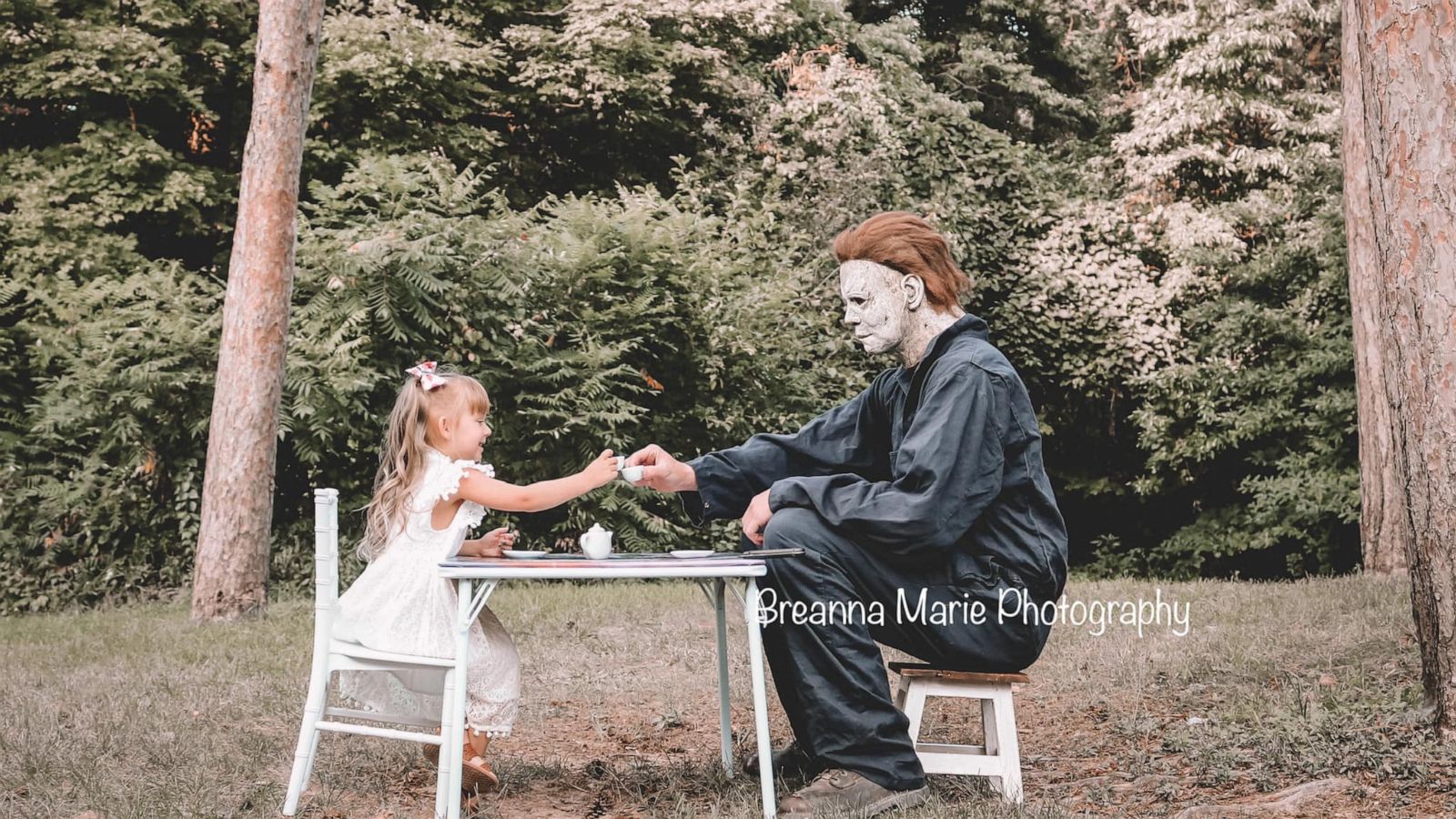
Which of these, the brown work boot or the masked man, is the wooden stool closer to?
the masked man

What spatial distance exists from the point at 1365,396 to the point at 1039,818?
6955mm

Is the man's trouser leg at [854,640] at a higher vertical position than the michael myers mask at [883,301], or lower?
lower

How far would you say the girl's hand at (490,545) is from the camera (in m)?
3.76

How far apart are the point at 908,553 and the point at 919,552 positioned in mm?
44

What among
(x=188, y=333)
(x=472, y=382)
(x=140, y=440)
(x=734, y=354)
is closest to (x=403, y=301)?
(x=188, y=333)

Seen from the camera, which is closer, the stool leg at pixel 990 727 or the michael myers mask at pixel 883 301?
the stool leg at pixel 990 727

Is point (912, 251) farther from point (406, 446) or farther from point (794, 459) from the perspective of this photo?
point (406, 446)

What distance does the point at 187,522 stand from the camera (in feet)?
30.8

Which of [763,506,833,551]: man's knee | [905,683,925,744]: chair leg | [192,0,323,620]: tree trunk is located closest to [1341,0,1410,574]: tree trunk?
[905,683,925,744]: chair leg

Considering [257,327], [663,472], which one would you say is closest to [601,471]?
[663,472]

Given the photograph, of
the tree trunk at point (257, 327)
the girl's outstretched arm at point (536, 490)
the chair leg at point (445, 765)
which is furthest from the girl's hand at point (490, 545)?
the tree trunk at point (257, 327)

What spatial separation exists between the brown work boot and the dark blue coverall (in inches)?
1.1

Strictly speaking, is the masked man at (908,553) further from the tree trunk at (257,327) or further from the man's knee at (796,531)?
the tree trunk at (257,327)

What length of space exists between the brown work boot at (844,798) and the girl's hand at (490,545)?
3.58 ft
